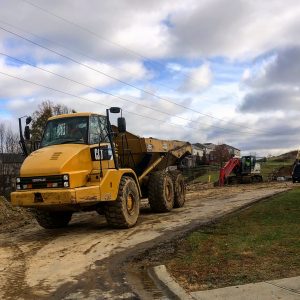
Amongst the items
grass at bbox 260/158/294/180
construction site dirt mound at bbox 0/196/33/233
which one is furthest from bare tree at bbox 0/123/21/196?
grass at bbox 260/158/294/180

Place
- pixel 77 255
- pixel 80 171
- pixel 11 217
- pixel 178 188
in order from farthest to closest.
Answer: pixel 178 188, pixel 11 217, pixel 80 171, pixel 77 255

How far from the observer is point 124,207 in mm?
13055

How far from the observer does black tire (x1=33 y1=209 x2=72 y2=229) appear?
45.1 ft

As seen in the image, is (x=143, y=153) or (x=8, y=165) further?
(x=8, y=165)

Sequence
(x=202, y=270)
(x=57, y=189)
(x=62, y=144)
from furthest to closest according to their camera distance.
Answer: (x=62, y=144) → (x=57, y=189) → (x=202, y=270)

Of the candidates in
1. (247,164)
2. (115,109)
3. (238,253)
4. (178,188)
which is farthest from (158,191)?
(247,164)

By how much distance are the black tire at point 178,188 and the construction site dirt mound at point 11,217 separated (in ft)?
17.1

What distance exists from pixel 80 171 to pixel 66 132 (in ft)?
4.89

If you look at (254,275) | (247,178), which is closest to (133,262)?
(254,275)

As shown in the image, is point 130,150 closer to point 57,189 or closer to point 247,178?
point 57,189

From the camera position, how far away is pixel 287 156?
107m

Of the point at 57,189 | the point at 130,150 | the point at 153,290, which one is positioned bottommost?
the point at 153,290

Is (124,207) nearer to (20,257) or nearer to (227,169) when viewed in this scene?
(20,257)

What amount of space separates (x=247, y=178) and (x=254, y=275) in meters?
37.9
